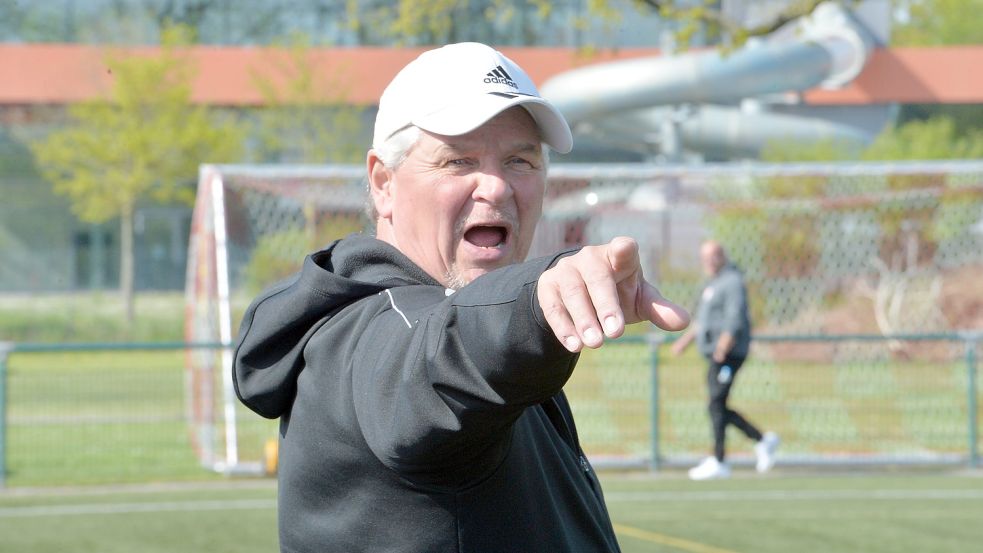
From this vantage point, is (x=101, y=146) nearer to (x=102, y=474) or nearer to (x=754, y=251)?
(x=754, y=251)

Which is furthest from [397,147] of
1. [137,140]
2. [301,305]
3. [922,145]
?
[922,145]

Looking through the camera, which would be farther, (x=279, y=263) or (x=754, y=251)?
(x=754, y=251)

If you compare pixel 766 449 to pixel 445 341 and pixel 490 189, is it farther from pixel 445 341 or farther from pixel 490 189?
pixel 445 341

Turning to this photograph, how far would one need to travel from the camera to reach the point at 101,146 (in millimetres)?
33500

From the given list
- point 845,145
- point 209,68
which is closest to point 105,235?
point 209,68

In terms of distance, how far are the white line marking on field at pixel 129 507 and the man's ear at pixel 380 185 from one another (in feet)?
27.8

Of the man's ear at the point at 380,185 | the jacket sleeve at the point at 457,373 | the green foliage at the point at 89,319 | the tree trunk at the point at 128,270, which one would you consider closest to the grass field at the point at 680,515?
the man's ear at the point at 380,185

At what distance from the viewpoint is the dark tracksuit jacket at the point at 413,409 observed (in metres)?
1.55

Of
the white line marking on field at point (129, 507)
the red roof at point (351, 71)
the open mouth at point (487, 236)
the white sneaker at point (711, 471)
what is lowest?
the white sneaker at point (711, 471)

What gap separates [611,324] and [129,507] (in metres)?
9.91

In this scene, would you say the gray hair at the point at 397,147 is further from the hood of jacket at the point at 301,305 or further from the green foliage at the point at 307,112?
the green foliage at the point at 307,112

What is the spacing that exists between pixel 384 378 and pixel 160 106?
33.3 m

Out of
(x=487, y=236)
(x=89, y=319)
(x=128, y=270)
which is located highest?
(x=487, y=236)

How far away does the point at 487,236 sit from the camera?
211cm
